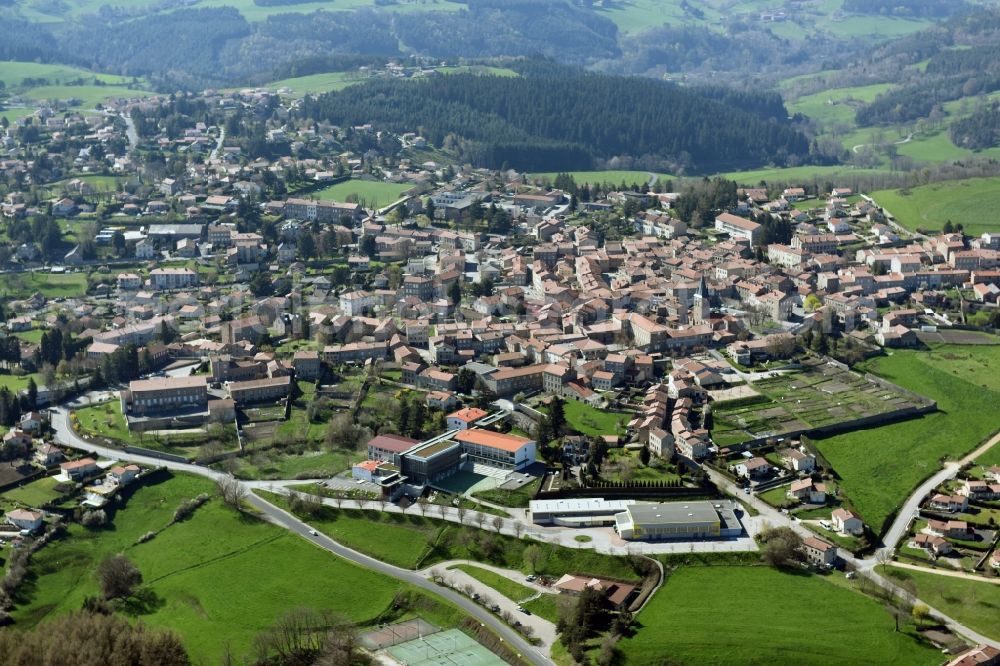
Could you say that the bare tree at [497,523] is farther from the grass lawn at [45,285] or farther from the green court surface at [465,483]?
the grass lawn at [45,285]

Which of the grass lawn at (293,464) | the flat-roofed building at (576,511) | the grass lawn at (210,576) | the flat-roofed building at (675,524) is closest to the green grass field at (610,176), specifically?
the grass lawn at (293,464)

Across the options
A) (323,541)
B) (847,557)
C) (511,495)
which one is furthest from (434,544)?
(847,557)

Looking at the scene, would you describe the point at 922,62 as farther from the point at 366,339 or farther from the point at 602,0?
the point at 366,339

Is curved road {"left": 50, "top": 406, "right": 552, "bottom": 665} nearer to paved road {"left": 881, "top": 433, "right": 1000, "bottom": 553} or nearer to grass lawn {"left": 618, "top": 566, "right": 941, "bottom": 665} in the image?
grass lawn {"left": 618, "top": 566, "right": 941, "bottom": 665}

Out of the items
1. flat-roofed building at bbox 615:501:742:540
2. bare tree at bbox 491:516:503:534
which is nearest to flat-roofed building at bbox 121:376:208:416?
bare tree at bbox 491:516:503:534

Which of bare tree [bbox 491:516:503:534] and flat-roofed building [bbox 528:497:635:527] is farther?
flat-roofed building [bbox 528:497:635:527]

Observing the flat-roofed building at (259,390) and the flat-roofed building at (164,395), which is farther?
the flat-roofed building at (259,390)
